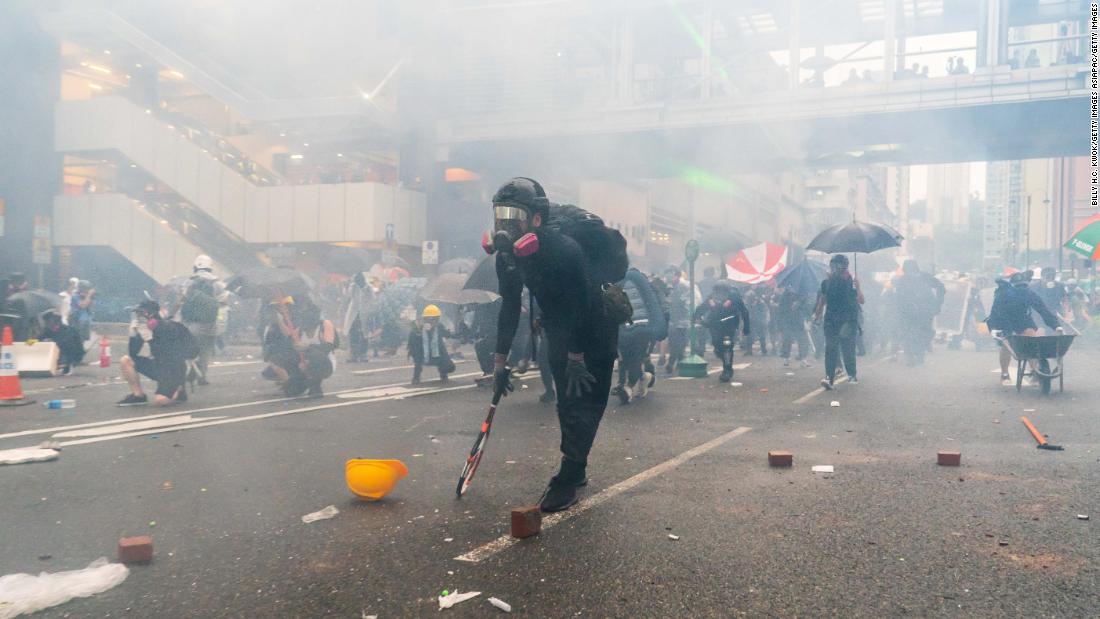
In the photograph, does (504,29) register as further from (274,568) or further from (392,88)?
(274,568)

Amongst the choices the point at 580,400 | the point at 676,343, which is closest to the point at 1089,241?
the point at 676,343

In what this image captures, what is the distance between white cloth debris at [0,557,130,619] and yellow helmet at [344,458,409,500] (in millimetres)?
1208

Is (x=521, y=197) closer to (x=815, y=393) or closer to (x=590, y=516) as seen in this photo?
(x=590, y=516)

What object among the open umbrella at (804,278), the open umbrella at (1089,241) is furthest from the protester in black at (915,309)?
the open umbrella at (1089,241)

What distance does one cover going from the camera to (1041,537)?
3.50 metres

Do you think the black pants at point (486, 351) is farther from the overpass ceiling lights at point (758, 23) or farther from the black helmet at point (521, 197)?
the overpass ceiling lights at point (758, 23)

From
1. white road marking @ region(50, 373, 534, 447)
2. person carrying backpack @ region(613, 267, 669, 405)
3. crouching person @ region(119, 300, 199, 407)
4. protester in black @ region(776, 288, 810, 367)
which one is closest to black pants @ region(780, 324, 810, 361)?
protester in black @ region(776, 288, 810, 367)

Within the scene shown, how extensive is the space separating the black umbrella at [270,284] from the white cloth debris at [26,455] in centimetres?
392

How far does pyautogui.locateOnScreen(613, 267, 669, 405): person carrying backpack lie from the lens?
322 inches

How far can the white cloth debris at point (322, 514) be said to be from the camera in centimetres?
392

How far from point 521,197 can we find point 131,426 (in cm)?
453

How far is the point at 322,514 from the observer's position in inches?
158

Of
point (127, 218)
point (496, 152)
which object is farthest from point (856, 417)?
point (127, 218)

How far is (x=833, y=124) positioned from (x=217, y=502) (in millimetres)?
20195
